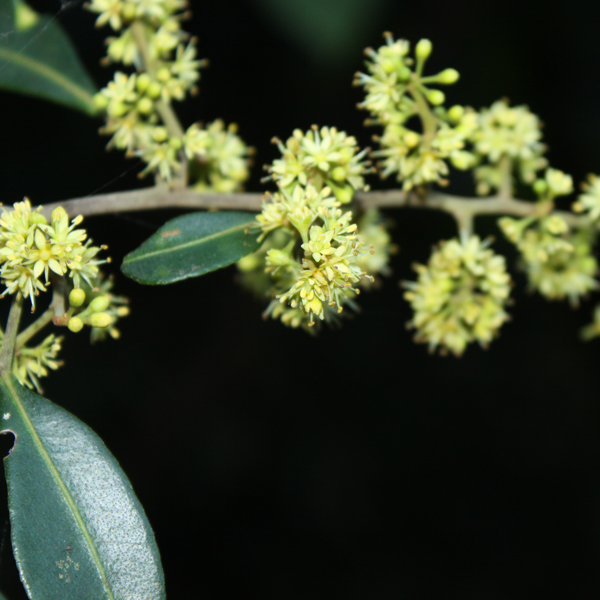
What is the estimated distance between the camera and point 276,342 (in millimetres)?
4934

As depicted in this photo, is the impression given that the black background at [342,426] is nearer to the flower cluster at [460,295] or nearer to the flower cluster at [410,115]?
the flower cluster at [460,295]

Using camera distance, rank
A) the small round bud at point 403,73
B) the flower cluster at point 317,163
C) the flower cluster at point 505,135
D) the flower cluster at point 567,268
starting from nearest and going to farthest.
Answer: the flower cluster at point 317,163 → the small round bud at point 403,73 → the flower cluster at point 505,135 → the flower cluster at point 567,268

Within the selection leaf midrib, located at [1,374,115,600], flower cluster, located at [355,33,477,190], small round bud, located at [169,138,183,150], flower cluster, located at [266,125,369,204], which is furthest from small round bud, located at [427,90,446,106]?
leaf midrib, located at [1,374,115,600]

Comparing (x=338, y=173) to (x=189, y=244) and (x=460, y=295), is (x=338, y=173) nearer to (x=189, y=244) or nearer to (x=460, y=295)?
(x=189, y=244)

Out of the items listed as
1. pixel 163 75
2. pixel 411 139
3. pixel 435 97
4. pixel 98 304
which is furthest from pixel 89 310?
pixel 435 97

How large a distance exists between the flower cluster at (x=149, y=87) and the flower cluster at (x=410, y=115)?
540 mm

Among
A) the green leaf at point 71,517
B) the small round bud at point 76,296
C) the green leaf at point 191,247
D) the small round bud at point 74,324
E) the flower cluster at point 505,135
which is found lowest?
the green leaf at point 71,517

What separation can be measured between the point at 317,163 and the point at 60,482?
0.98 m

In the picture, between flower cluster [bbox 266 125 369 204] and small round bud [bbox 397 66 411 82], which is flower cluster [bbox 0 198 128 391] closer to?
flower cluster [bbox 266 125 369 204]

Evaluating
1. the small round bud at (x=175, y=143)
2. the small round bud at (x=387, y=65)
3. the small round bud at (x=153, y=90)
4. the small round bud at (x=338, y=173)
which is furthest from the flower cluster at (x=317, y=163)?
the small round bud at (x=153, y=90)

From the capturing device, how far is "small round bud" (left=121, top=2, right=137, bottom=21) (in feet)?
6.12

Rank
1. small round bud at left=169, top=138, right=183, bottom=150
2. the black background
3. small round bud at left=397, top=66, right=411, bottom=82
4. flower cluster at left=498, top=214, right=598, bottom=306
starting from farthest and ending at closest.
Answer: the black background, flower cluster at left=498, top=214, right=598, bottom=306, small round bud at left=169, top=138, right=183, bottom=150, small round bud at left=397, top=66, right=411, bottom=82

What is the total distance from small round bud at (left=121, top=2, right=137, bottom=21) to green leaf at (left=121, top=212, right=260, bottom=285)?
765 mm

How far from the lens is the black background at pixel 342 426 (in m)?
4.02
